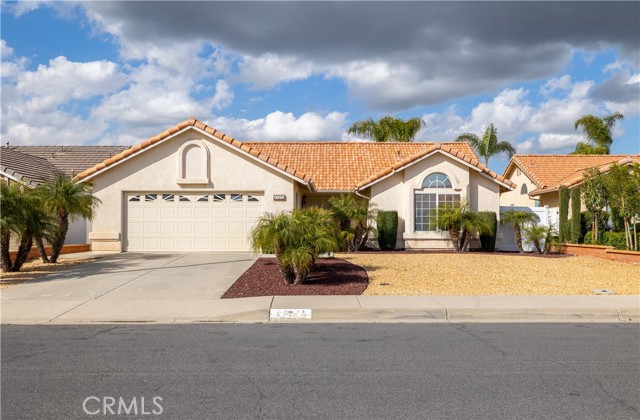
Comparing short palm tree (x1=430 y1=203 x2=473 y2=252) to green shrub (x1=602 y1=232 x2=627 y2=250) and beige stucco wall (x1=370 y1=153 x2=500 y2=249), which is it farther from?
green shrub (x1=602 y1=232 x2=627 y2=250)

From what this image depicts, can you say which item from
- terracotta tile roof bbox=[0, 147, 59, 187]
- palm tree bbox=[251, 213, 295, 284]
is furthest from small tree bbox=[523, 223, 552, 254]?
terracotta tile roof bbox=[0, 147, 59, 187]

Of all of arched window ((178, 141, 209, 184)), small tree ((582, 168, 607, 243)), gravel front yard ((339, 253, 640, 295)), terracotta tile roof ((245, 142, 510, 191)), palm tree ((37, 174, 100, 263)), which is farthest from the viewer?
terracotta tile roof ((245, 142, 510, 191))

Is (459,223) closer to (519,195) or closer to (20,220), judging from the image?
(519,195)

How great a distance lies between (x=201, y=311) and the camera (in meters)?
10.2

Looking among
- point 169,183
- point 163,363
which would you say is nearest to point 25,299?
point 163,363

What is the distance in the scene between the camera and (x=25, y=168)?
23.3 metres

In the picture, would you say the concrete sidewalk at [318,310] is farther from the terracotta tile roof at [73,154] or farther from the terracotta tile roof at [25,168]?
the terracotta tile roof at [73,154]

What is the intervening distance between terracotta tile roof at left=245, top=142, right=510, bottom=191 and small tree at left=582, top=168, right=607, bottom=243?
316cm

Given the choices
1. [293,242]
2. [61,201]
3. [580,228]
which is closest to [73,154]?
[61,201]

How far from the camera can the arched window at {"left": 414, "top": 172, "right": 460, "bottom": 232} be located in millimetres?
21344

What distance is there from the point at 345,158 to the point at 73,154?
54.3 feet

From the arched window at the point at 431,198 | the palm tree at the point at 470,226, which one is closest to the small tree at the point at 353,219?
the arched window at the point at 431,198

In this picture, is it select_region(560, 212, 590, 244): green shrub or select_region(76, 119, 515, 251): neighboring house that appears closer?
select_region(76, 119, 515, 251): neighboring house
